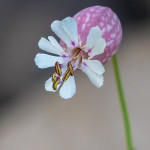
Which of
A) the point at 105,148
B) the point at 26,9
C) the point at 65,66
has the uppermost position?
the point at 65,66

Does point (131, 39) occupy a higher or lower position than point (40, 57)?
lower

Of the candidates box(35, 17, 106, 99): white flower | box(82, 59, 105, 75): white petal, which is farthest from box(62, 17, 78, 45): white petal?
box(82, 59, 105, 75): white petal

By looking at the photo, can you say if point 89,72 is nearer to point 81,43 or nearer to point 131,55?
point 81,43

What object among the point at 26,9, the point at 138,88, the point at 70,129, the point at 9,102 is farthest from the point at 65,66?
the point at 26,9

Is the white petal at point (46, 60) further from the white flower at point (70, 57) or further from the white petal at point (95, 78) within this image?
the white petal at point (95, 78)

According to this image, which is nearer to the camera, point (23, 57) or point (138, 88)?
point (138, 88)

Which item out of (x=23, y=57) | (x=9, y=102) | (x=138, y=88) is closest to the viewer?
(x=138, y=88)

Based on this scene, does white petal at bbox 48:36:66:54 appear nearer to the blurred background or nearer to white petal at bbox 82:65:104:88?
white petal at bbox 82:65:104:88

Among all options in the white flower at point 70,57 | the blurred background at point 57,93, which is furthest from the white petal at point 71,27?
the blurred background at point 57,93
